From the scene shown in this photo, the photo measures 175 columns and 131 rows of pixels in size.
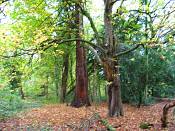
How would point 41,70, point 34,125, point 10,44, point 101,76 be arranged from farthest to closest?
point 41,70 → point 101,76 → point 34,125 → point 10,44

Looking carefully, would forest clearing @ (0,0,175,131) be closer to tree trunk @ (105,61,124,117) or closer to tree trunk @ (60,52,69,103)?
tree trunk @ (105,61,124,117)

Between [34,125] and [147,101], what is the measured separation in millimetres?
11320

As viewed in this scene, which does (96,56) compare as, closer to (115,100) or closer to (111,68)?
(111,68)

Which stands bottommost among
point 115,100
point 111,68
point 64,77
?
point 115,100

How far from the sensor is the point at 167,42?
41.0 ft

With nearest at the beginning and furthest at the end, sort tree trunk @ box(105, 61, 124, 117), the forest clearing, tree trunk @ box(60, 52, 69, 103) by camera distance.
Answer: the forest clearing
tree trunk @ box(105, 61, 124, 117)
tree trunk @ box(60, 52, 69, 103)

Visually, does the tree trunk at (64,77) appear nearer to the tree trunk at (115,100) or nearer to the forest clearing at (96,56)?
the forest clearing at (96,56)

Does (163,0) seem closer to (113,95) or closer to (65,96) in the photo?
(113,95)

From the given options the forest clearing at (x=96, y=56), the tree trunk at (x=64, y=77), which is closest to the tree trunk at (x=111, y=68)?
the forest clearing at (x=96, y=56)

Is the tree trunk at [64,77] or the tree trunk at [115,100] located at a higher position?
the tree trunk at [64,77]

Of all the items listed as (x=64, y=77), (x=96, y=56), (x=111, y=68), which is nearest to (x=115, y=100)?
(x=111, y=68)

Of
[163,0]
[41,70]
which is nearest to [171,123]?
[163,0]

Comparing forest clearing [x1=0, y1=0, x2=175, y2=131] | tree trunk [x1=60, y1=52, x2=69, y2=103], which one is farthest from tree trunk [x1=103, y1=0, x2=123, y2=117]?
tree trunk [x1=60, y1=52, x2=69, y2=103]

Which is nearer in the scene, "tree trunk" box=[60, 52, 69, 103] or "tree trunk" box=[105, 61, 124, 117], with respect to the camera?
"tree trunk" box=[105, 61, 124, 117]
